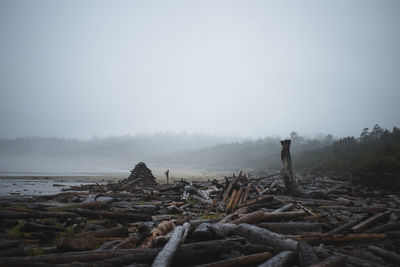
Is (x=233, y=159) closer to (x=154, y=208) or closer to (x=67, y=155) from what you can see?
(x=154, y=208)

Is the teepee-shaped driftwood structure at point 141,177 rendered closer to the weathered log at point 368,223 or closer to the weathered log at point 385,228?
the weathered log at point 368,223

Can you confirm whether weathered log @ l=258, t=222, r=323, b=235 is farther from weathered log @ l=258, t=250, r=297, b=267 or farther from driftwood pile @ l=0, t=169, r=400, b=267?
weathered log @ l=258, t=250, r=297, b=267

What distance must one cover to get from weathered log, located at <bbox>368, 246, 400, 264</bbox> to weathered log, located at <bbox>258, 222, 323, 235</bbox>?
132 cm

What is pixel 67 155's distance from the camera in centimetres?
15900

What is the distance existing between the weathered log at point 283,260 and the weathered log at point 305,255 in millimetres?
139

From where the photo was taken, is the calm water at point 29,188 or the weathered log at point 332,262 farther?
the calm water at point 29,188

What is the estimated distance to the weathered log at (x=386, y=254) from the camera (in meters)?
3.77

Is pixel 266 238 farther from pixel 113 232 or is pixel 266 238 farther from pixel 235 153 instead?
pixel 235 153

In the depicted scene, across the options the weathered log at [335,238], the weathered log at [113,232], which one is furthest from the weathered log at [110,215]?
the weathered log at [335,238]

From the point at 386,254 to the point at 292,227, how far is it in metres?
1.88

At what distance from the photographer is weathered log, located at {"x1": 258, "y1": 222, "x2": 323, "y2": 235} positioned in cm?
515

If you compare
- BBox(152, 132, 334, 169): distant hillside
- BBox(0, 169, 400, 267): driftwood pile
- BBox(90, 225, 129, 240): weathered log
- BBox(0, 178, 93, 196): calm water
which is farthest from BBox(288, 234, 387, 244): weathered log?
BBox(152, 132, 334, 169): distant hillside

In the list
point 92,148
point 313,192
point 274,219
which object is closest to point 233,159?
point 313,192

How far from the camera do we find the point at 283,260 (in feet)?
10.7
